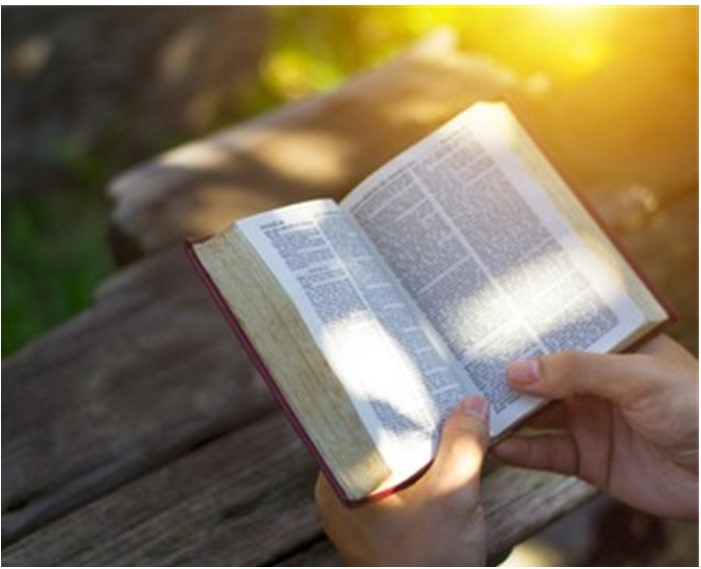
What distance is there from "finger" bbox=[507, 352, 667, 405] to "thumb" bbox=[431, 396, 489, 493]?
115 mm

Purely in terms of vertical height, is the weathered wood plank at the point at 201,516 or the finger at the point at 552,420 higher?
the weathered wood plank at the point at 201,516

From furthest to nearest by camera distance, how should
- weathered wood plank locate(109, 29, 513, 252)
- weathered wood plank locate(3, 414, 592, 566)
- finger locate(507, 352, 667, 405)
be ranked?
weathered wood plank locate(109, 29, 513, 252) → weathered wood plank locate(3, 414, 592, 566) → finger locate(507, 352, 667, 405)

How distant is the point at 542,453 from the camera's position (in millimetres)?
1862

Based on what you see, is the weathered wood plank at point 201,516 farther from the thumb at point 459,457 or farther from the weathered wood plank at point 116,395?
the thumb at point 459,457

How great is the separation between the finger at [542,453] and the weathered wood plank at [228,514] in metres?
0.06

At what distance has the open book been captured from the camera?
1588mm

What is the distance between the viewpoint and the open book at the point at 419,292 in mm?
1588

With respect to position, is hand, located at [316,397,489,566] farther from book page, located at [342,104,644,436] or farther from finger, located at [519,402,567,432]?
finger, located at [519,402,567,432]

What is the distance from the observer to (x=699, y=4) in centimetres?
258

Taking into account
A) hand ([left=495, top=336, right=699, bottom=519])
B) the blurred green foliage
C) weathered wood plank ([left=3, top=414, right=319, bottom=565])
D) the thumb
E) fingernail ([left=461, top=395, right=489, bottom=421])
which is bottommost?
hand ([left=495, top=336, right=699, bottom=519])

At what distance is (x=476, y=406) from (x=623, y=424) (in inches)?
11.9

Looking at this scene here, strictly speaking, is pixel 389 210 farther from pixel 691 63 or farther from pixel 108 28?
pixel 108 28

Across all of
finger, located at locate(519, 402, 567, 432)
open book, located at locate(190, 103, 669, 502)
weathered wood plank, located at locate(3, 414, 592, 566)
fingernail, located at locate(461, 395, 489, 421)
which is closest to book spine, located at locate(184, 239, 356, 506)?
open book, located at locate(190, 103, 669, 502)

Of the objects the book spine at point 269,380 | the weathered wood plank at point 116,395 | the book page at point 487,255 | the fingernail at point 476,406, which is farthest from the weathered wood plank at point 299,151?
the fingernail at point 476,406
